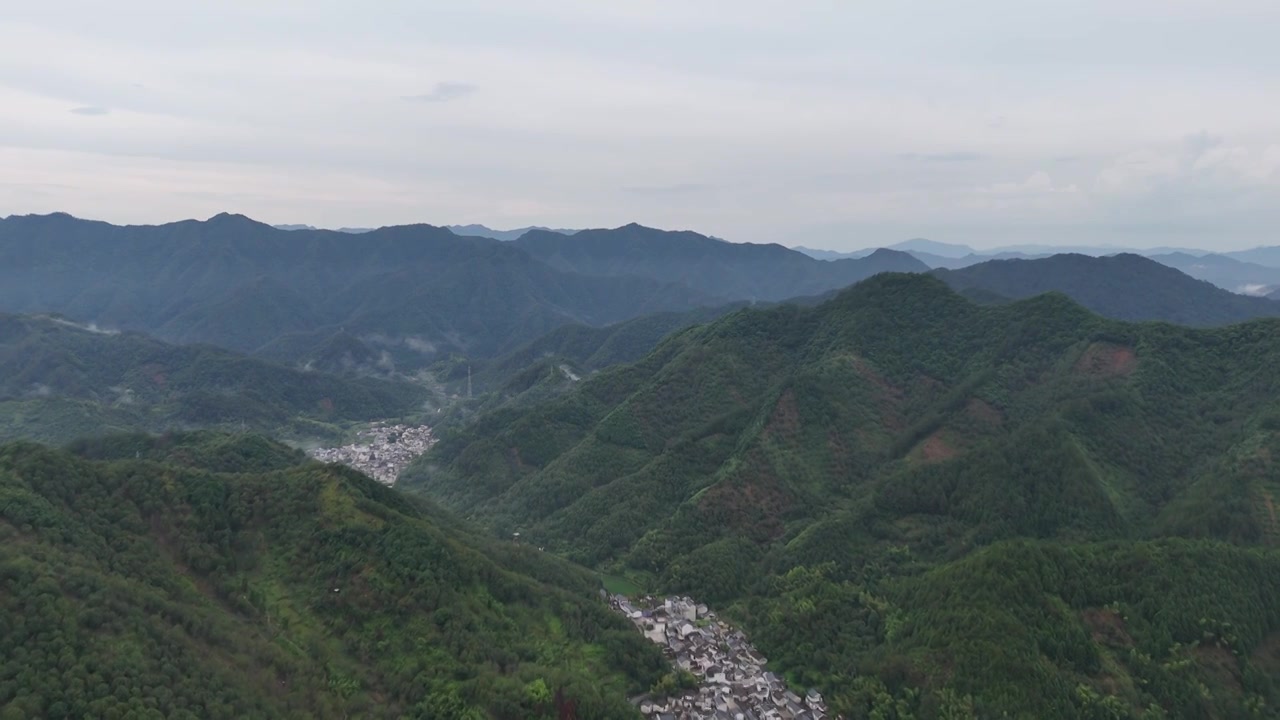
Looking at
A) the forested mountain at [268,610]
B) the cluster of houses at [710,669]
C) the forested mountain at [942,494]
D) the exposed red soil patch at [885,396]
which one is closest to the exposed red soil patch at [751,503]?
the forested mountain at [942,494]

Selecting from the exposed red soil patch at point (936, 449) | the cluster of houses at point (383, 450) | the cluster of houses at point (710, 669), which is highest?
the exposed red soil patch at point (936, 449)

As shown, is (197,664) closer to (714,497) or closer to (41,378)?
(714,497)

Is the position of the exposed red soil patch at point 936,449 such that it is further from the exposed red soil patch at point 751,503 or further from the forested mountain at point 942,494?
the exposed red soil patch at point 751,503

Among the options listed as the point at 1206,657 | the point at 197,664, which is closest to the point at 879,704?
the point at 1206,657

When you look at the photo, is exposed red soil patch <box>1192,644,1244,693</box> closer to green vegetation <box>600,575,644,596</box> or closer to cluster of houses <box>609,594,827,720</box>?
cluster of houses <box>609,594,827,720</box>

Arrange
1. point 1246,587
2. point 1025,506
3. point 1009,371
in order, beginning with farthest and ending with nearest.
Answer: point 1009,371 → point 1025,506 → point 1246,587

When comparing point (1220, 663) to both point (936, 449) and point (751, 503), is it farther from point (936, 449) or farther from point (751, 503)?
point (751, 503)

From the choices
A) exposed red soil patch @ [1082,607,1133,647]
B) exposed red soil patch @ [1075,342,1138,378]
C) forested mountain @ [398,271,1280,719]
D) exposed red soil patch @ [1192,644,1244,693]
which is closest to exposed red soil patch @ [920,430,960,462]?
forested mountain @ [398,271,1280,719]
